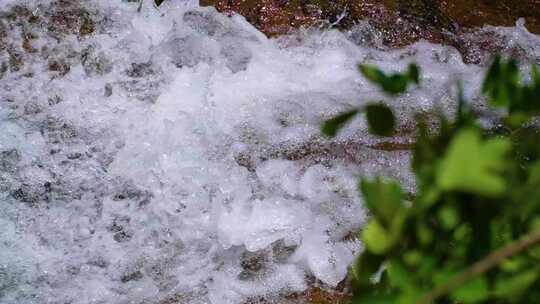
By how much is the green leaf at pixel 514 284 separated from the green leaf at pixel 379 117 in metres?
0.23

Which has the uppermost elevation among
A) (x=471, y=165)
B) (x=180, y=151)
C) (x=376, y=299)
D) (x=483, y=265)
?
(x=471, y=165)

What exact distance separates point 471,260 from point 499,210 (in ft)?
0.22

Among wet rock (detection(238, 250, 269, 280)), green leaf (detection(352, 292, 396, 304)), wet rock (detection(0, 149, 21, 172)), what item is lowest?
wet rock (detection(238, 250, 269, 280))

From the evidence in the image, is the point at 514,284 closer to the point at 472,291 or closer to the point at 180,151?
the point at 472,291

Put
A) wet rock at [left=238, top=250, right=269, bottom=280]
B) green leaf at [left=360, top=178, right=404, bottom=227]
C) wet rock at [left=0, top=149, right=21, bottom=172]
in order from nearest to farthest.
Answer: green leaf at [left=360, top=178, right=404, bottom=227]
wet rock at [left=238, top=250, right=269, bottom=280]
wet rock at [left=0, top=149, right=21, bottom=172]

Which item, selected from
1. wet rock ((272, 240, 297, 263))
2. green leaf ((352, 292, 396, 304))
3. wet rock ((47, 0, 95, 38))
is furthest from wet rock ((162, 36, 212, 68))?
green leaf ((352, 292, 396, 304))

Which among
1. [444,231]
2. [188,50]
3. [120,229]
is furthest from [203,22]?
[444,231]

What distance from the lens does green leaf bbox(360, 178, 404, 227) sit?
626 mm

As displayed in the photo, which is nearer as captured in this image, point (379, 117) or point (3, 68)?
point (379, 117)

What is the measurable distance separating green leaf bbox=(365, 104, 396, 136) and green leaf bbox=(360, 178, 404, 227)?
0.14 meters

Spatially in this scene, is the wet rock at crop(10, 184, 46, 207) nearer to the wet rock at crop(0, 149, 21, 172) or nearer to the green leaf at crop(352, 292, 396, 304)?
the wet rock at crop(0, 149, 21, 172)

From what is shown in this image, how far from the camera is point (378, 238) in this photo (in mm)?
653

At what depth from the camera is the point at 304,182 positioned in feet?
8.69

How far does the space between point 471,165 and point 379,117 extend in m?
0.26
